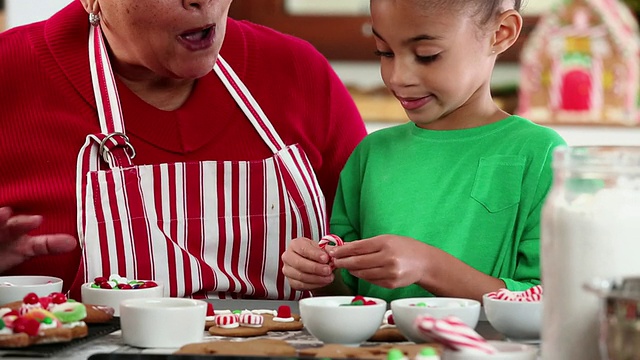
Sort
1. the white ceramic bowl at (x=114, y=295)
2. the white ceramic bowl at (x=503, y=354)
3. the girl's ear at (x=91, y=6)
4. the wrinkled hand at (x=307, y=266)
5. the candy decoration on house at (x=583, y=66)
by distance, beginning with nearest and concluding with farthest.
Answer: the white ceramic bowl at (x=503, y=354) < the white ceramic bowl at (x=114, y=295) < the wrinkled hand at (x=307, y=266) < the girl's ear at (x=91, y=6) < the candy decoration on house at (x=583, y=66)

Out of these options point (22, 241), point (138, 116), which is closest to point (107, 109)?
point (138, 116)

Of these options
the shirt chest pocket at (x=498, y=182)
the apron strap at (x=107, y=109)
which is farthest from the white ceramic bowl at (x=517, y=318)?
the apron strap at (x=107, y=109)

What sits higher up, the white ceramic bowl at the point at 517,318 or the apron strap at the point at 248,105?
the apron strap at the point at 248,105

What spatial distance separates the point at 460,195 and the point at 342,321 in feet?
1.83

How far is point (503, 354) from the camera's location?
0.93 metres

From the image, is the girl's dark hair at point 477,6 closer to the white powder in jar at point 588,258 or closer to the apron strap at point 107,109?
the apron strap at point 107,109

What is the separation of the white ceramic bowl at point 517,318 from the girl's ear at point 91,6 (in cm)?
99

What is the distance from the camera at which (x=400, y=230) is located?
5.47 feet

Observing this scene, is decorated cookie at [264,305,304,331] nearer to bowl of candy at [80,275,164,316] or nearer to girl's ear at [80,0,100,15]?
bowl of candy at [80,275,164,316]

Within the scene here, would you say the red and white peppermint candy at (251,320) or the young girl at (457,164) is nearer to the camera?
the red and white peppermint candy at (251,320)

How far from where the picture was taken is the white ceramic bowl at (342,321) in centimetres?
114

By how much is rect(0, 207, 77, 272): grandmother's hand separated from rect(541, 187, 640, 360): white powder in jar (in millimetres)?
825

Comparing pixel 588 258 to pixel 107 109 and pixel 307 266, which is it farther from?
pixel 107 109

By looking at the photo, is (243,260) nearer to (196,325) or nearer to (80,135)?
(80,135)
